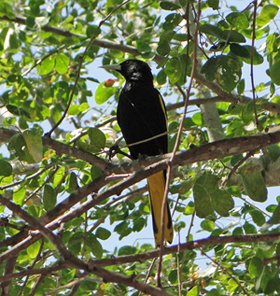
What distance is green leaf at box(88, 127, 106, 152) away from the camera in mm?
3131

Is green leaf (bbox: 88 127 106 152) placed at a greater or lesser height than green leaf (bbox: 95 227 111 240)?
greater

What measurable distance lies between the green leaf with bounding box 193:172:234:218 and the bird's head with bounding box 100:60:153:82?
2168 mm

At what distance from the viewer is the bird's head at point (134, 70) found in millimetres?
5012

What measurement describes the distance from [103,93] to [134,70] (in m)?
0.46

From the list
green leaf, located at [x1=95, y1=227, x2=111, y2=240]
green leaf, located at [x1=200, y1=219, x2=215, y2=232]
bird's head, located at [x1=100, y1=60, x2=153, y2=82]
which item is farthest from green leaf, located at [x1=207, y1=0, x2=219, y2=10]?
bird's head, located at [x1=100, y1=60, x2=153, y2=82]

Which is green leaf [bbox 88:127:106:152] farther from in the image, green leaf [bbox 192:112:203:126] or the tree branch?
green leaf [bbox 192:112:203:126]

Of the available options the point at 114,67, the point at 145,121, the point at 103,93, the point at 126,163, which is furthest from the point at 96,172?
the point at 114,67

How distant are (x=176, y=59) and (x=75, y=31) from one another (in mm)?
2483

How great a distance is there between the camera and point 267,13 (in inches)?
139

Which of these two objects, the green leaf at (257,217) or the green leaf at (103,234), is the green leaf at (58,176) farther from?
the green leaf at (257,217)

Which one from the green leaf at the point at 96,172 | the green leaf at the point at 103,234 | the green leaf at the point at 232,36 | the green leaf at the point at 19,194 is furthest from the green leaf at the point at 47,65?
the green leaf at the point at 232,36

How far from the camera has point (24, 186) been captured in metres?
3.91

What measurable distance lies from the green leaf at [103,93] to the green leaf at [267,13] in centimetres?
125

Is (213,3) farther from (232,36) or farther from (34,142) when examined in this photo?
(34,142)
